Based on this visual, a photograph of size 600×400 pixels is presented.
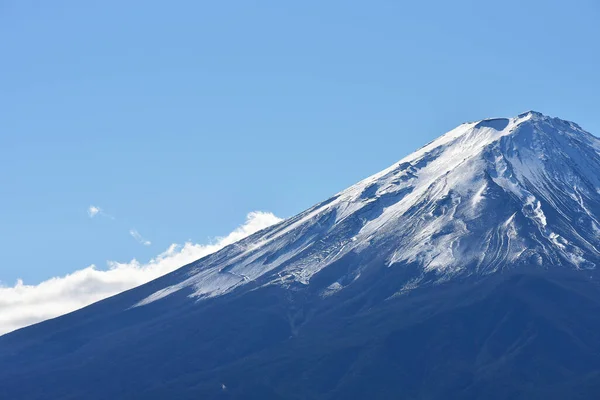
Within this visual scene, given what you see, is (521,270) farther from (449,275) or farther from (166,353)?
(166,353)

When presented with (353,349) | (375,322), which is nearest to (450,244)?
(375,322)

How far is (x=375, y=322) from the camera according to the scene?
16750cm

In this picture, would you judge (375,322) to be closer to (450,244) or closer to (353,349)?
(353,349)

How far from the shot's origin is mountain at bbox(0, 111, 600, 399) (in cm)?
15325

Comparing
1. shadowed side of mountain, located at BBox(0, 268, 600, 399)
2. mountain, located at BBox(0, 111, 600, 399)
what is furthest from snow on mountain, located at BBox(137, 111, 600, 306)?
Result: shadowed side of mountain, located at BBox(0, 268, 600, 399)

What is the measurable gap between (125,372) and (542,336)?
5777cm

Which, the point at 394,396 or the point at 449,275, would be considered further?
the point at 449,275

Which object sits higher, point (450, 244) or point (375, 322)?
point (450, 244)

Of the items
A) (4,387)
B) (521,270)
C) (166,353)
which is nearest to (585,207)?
(521,270)

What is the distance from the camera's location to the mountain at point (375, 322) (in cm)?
15325

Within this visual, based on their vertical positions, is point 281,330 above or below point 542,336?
above

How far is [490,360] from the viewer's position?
15375 centimetres

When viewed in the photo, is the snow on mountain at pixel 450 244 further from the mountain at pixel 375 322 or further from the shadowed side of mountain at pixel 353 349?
the shadowed side of mountain at pixel 353 349

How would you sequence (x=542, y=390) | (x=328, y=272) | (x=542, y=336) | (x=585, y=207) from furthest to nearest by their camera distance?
(x=585, y=207), (x=328, y=272), (x=542, y=336), (x=542, y=390)
